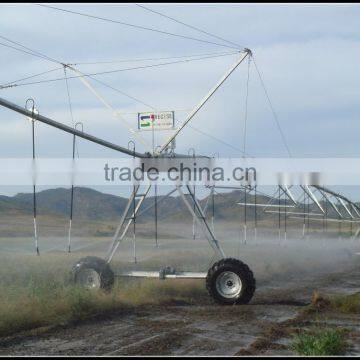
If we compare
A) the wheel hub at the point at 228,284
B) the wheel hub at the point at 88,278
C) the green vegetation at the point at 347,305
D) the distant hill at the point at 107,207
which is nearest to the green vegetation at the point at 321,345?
the green vegetation at the point at 347,305

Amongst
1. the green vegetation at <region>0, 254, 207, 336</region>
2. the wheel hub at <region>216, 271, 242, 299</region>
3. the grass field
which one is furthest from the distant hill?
the wheel hub at <region>216, 271, 242, 299</region>

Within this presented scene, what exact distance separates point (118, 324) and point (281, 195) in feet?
93.3

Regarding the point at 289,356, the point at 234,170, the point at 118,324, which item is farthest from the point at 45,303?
the point at 234,170

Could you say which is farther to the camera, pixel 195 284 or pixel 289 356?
pixel 195 284

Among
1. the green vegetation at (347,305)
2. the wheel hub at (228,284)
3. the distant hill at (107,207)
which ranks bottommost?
the green vegetation at (347,305)

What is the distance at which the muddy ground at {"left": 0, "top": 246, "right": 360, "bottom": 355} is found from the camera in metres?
11.0

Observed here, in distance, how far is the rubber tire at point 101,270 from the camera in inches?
723

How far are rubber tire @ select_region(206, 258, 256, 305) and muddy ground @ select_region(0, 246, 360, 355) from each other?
0.74 feet

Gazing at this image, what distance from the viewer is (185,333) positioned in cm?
1270

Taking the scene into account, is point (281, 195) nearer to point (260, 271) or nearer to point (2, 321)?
point (260, 271)

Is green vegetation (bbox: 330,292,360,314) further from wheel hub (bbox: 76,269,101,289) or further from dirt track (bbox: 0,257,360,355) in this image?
wheel hub (bbox: 76,269,101,289)

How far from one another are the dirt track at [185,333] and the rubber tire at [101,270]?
6.80 ft

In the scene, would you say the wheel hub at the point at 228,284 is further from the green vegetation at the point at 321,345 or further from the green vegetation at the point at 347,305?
the green vegetation at the point at 321,345

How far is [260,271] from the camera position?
29391 mm
